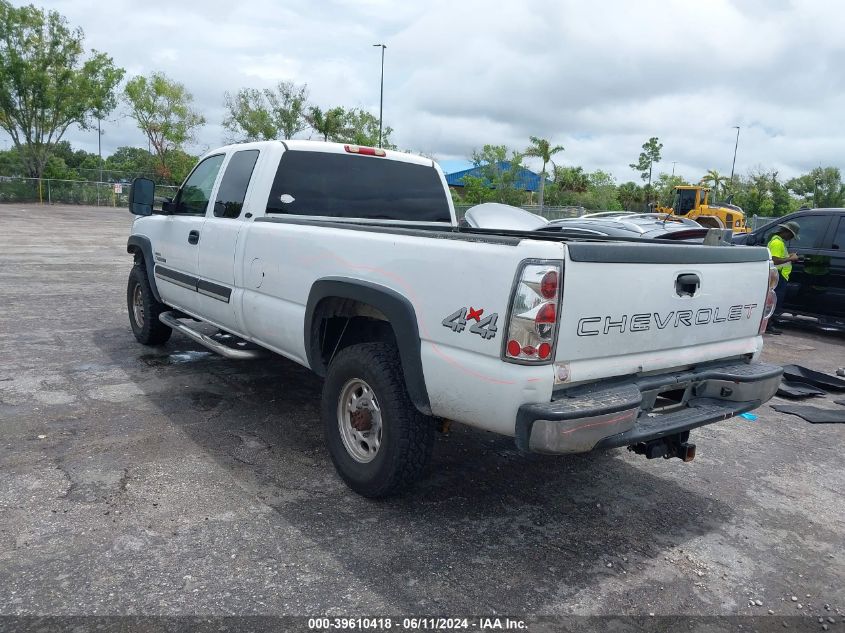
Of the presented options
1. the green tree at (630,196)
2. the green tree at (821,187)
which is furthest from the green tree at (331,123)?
the green tree at (821,187)

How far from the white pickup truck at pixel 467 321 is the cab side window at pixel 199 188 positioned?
496 millimetres

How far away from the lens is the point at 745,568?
10.5 ft

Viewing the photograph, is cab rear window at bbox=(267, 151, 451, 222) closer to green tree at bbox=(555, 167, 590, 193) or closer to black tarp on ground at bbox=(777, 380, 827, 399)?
black tarp on ground at bbox=(777, 380, 827, 399)

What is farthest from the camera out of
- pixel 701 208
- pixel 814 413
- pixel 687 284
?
pixel 701 208

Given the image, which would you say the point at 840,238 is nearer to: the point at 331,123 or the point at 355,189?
the point at 355,189

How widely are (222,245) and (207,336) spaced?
776 millimetres

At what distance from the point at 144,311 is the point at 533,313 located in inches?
198

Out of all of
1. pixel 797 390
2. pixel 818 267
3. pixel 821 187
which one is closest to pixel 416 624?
pixel 797 390

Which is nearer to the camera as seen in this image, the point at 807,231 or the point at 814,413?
the point at 814,413

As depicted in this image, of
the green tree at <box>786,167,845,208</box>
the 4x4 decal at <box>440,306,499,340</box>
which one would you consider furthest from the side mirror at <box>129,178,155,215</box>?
the green tree at <box>786,167,845,208</box>

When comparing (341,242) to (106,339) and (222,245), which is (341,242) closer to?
(222,245)

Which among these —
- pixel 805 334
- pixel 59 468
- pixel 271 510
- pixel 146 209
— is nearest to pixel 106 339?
pixel 146 209

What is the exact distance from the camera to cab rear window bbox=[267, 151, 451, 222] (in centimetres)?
480

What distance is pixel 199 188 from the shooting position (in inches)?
224
